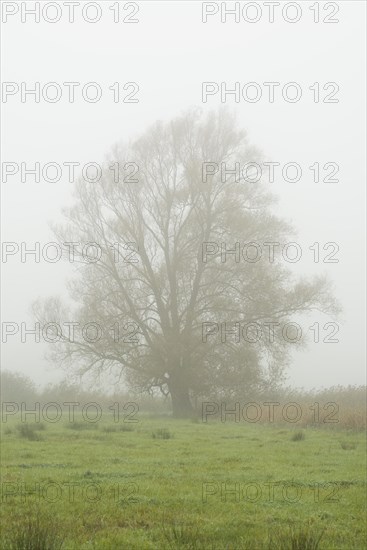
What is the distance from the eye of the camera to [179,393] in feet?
102

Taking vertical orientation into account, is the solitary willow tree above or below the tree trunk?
above

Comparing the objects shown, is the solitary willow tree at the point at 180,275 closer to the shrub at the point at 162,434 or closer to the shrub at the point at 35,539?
the shrub at the point at 162,434

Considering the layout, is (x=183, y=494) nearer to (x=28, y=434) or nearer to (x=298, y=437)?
(x=298, y=437)

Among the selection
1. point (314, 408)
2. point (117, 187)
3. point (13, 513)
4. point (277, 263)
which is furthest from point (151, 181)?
point (13, 513)

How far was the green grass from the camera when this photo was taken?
6.20 meters

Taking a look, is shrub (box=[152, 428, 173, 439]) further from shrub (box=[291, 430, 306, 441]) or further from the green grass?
shrub (box=[291, 430, 306, 441])

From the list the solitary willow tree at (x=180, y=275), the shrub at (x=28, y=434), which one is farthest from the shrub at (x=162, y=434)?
the solitary willow tree at (x=180, y=275)

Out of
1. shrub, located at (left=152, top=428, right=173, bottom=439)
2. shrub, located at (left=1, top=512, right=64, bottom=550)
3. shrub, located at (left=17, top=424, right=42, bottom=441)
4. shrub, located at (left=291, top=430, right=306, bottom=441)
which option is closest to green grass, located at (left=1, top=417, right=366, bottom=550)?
shrub, located at (left=1, top=512, right=64, bottom=550)

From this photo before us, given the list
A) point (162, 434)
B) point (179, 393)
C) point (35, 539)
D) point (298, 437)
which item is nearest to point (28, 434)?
point (162, 434)

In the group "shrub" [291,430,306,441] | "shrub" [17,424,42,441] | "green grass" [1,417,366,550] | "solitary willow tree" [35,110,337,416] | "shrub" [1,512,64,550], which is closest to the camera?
"shrub" [1,512,64,550]

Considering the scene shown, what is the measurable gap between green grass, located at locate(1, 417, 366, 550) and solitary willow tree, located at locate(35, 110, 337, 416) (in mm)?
13496

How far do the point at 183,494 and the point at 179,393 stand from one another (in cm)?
2237

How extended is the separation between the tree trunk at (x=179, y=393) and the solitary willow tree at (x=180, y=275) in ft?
0.16

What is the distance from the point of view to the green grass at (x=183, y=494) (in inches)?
244
